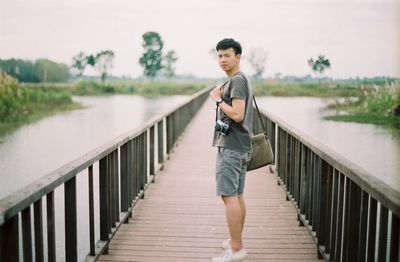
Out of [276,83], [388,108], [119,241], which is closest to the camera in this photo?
[119,241]

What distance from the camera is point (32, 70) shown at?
110 ft

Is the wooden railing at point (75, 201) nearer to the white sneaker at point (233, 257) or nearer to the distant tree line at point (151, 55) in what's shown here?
the white sneaker at point (233, 257)

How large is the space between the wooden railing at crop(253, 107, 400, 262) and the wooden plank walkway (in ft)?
0.65

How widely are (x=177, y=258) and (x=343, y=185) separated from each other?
4.14 feet

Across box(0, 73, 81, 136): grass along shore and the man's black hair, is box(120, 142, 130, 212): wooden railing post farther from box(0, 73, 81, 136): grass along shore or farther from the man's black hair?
box(0, 73, 81, 136): grass along shore

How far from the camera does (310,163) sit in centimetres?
400

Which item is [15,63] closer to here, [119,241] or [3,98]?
[3,98]

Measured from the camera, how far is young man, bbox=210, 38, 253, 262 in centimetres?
301

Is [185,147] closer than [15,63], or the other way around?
[185,147]

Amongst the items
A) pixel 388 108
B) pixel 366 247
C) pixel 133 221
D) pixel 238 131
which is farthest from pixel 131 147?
pixel 388 108

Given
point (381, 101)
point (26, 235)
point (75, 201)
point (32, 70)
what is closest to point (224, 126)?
point (75, 201)

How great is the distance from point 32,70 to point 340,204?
33037 millimetres

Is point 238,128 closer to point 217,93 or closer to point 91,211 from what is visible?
point 217,93

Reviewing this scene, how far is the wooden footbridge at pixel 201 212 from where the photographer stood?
2275mm
